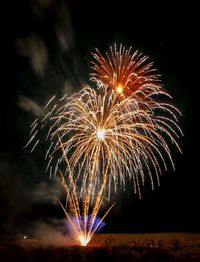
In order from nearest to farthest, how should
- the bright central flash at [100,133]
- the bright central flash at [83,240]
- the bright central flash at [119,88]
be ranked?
the bright central flash at [119,88]
the bright central flash at [100,133]
the bright central flash at [83,240]

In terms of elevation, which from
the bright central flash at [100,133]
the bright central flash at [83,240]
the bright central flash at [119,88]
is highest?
the bright central flash at [119,88]

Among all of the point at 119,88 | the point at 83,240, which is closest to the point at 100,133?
the point at 119,88

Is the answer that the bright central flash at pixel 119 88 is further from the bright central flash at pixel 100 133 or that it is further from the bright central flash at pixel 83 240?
the bright central flash at pixel 83 240

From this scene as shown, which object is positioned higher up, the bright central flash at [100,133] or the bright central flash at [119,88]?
the bright central flash at [119,88]

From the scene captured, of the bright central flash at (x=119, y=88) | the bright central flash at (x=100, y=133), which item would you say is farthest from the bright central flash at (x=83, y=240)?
the bright central flash at (x=119, y=88)

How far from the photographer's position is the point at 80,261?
16.3m

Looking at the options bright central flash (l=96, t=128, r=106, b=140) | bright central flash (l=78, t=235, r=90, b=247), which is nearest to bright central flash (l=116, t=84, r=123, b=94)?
bright central flash (l=96, t=128, r=106, b=140)

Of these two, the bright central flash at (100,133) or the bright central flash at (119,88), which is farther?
the bright central flash at (100,133)

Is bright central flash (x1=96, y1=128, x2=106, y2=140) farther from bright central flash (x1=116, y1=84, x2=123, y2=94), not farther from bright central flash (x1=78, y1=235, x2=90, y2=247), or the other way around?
bright central flash (x1=78, y1=235, x2=90, y2=247)

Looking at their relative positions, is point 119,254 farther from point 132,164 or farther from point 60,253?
point 132,164

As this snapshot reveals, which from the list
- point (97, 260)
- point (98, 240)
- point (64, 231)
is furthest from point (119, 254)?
point (64, 231)

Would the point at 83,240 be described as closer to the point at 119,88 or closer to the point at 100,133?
the point at 100,133

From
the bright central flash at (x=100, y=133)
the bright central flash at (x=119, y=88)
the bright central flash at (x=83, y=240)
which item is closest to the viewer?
the bright central flash at (x=119, y=88)

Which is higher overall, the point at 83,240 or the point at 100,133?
the point at 100,133
